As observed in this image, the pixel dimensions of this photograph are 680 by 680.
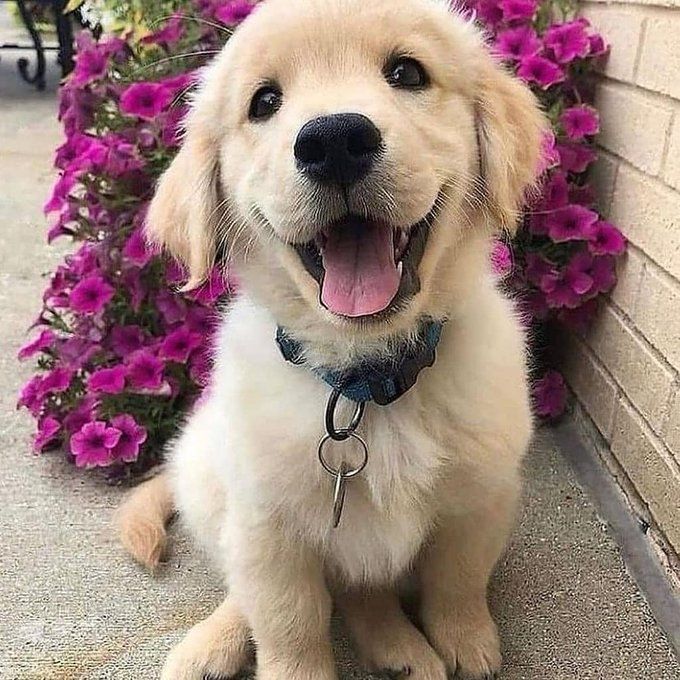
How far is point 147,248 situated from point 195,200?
800 mm

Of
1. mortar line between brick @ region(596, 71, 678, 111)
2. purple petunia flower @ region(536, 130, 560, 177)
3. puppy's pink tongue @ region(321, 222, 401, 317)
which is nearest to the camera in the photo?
puppy's pink tongue @ region(321, 222, 401, 317)

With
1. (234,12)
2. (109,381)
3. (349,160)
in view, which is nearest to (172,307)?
(109,381)

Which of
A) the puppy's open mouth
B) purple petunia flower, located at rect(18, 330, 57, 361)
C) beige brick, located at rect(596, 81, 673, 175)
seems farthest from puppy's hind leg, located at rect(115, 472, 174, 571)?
beige brick, located at rect(596, 81, 673, 175)

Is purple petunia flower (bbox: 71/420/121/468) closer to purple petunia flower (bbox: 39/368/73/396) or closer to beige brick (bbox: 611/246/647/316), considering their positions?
purple petunia flower (bbox: 39/368/73/396)

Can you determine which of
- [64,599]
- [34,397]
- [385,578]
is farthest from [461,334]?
[34,397]

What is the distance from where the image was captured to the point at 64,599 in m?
1.85

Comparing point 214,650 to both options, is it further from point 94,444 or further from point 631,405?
point 631,405

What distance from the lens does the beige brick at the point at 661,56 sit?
Result: 1.90 m

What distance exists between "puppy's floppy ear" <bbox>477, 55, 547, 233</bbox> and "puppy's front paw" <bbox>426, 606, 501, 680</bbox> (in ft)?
2.34

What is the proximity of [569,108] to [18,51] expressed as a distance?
8217 mm

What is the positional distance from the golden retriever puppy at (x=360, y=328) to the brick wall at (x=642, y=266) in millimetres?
440

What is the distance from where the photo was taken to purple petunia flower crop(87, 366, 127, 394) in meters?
2.28

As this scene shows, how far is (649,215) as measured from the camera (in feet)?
6.68

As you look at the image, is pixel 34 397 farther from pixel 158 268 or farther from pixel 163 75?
pixel 163 75
